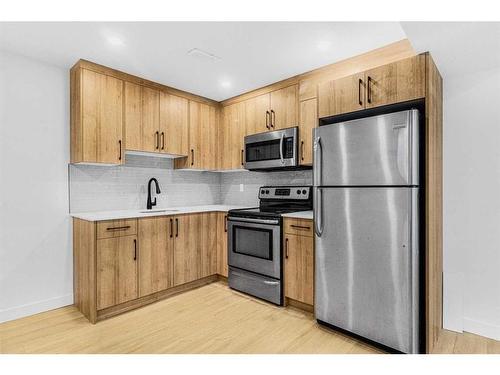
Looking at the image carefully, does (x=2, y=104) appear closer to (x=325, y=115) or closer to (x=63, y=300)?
(x=63, y=300)

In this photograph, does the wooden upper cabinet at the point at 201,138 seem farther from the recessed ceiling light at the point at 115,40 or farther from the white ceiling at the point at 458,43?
the white ceiling at the point at 458,43

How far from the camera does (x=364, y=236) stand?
215 centimetres

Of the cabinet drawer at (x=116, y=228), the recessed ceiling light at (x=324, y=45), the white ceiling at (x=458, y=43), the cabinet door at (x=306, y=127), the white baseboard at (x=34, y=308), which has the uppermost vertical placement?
the recessed ceiling light at (x=324, y=45)

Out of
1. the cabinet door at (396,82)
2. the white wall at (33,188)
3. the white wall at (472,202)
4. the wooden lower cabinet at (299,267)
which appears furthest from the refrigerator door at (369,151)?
the white wall at (33,188)

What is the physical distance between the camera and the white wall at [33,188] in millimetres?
2635

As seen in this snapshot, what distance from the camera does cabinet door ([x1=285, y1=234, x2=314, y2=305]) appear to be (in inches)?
107

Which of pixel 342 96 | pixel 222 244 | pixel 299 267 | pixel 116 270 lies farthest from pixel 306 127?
pixel 116 270

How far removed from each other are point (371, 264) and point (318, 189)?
0.68 m

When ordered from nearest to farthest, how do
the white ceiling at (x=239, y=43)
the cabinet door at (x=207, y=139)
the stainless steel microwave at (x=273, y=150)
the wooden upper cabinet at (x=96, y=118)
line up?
the white ceiling at (x=239, y=43)
the wooden upper cabinet at (x=96, y=118)
the stainless steel microwave at (x=273, y=150)
the cabinet door at (x=207, y=139)

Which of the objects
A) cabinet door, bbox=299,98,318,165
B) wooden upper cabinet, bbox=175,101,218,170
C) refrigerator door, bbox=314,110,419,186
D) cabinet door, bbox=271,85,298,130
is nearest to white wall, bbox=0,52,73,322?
wooden upper cabinet, bbox=175,101,218,170

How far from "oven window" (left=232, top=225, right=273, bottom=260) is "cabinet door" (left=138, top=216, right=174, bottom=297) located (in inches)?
27.8

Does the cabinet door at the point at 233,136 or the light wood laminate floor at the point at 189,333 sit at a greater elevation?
the cabinet door at the point at 233,136

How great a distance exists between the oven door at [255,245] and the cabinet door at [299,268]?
0.34 ft

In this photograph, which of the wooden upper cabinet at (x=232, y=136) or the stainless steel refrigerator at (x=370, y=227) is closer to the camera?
the stainless steel refrigerator at (x=370, y=227)
